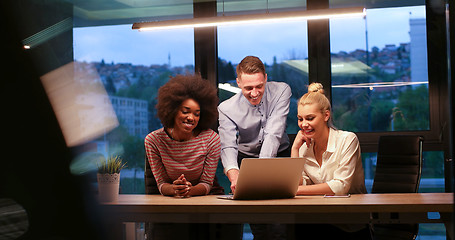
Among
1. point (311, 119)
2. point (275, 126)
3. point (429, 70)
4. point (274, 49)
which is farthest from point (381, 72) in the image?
point (311, 119)

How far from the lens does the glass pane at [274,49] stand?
389 centimetres

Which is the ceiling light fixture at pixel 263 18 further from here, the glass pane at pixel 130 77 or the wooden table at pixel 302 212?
the wooden table at pixel 302 212

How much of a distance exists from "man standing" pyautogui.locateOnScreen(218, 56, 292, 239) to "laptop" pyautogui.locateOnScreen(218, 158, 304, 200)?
0.96 metres

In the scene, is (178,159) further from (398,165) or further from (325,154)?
(398,165)

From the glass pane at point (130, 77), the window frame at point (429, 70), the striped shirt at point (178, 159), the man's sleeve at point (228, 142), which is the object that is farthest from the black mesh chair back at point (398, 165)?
the glass pane at point (130, 77)

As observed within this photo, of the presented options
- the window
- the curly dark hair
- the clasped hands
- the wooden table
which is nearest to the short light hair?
the curly dark hair

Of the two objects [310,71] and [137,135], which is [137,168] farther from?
[310,71]

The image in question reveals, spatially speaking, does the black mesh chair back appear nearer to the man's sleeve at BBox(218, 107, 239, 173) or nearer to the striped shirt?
the man's sleeve at BBox(218, 107, 239, 173)

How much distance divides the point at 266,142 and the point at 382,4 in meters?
1.76

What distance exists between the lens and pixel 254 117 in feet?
9.97

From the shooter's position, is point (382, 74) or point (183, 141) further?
point (382, 74)

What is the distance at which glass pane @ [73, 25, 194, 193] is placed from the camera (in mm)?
1714

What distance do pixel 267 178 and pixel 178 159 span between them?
62 cm

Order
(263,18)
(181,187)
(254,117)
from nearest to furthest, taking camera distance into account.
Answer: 1. (181,187)
2. (254,117)
3. (263,18)
